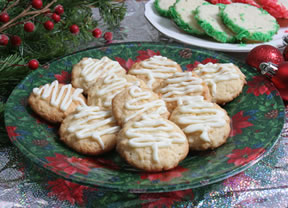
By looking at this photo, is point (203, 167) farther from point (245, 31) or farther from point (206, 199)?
point (245, 31)

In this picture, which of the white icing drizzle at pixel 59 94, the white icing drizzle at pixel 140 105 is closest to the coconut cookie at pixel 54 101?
the white icing drizzle at pixel 59 94

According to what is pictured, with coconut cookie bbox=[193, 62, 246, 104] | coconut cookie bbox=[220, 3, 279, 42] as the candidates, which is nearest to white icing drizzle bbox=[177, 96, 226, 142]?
coconut cookie bbox=[193, 62, 246, 104]

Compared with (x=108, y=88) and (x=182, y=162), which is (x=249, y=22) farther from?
(x=182, y=162)

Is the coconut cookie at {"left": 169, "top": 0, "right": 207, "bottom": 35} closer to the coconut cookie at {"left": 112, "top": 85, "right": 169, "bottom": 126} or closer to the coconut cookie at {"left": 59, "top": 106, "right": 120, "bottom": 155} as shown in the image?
the coconut cookie at {"left": 112, "top": 85, "right": 169, "bottom": 126}

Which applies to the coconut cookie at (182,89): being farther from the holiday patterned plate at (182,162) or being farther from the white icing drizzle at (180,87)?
the holiday patterned plate at (182,162)

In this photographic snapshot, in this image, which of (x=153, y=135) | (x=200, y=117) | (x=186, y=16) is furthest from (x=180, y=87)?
(x=186, y=16)

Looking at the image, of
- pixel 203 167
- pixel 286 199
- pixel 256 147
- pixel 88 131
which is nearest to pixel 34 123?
pixel 88 131
